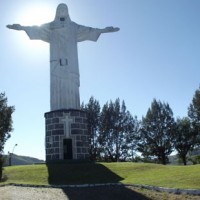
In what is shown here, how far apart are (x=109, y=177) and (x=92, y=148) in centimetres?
2707

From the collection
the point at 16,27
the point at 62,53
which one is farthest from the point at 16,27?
the point at 62,53

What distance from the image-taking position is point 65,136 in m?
32.2

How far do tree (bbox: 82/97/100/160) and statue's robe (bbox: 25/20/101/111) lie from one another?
17565mm

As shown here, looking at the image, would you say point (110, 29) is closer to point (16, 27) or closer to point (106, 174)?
point (16, 27)

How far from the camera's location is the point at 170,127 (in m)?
50.4

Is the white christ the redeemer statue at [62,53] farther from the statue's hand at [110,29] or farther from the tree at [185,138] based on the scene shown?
the tree at [185,138]

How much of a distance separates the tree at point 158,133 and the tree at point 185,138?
0.82 m

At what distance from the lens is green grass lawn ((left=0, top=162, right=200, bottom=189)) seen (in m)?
19.8

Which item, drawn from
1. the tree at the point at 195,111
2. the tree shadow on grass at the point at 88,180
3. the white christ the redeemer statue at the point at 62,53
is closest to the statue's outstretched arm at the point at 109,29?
the white christ the redeemer statue at the point at 62,53

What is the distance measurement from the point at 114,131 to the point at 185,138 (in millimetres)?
9697

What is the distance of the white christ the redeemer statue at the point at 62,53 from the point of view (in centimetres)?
3375

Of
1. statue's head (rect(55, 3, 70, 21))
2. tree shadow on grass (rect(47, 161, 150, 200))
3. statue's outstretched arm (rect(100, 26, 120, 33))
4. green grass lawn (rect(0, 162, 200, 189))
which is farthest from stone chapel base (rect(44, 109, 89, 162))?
statue's head (rect(55, 3, 70, 21))

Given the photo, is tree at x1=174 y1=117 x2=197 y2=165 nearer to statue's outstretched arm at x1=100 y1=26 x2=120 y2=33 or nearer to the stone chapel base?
statue's outstretched arm at x1=100 y1=26 x2=120 y2=33

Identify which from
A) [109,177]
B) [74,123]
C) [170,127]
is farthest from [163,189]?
[170,127]
